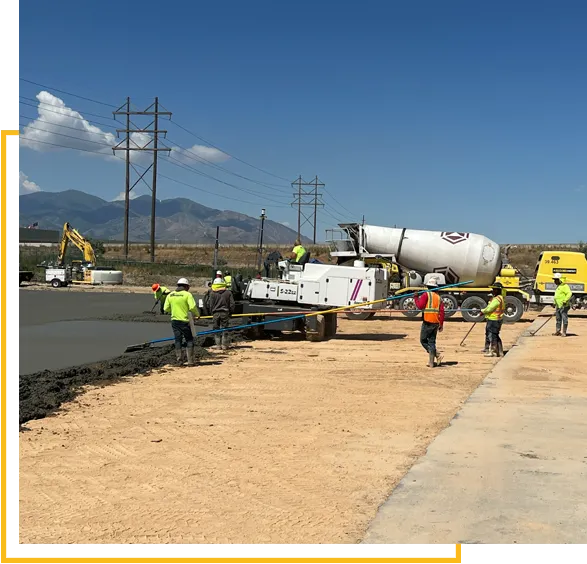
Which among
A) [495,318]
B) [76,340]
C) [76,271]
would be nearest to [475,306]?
[495,318]

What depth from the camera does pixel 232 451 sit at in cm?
724

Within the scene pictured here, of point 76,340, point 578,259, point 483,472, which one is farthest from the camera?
point 578,259

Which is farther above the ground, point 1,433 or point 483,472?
point 1,433

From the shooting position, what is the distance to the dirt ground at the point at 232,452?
5000 millimetres

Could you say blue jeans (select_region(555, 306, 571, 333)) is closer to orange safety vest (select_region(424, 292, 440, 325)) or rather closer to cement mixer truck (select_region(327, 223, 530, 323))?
cement mixer truck (select_region(327, 223, 530, 323))

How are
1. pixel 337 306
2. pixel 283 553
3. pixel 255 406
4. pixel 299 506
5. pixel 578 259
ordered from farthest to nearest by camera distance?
pixel 578 259
pixel 337 306
pixel 255 406
pixel 299 506
pixel 283 553

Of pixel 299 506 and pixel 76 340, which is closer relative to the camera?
pixel 299 506

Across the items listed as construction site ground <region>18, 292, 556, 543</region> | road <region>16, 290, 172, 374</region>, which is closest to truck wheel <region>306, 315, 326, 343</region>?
road <region>16, 290, 172, 374</region>

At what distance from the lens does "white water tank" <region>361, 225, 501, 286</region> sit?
25.4m

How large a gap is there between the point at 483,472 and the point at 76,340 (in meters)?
14.0

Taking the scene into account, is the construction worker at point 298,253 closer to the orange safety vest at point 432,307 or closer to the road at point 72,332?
the road at point 72,332

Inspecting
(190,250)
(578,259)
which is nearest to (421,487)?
(578,259)

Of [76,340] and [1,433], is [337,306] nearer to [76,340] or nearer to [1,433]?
[76,340]

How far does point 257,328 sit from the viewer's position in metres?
19.5
